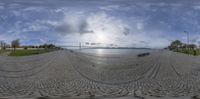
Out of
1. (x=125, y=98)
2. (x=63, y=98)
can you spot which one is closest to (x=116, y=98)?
(x=125, y=98)

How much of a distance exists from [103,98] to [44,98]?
5.13 feet

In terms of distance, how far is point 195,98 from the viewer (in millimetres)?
7953

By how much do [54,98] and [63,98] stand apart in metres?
0.25

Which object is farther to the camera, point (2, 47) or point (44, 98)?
point (2, 47)

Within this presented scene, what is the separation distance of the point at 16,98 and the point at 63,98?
4.23 feet

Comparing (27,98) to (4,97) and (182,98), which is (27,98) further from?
(182,98)

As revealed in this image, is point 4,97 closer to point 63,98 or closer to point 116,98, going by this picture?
point 63,98

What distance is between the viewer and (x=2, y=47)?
13500 centimetres

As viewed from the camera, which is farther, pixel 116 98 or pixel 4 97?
pixel 4 97

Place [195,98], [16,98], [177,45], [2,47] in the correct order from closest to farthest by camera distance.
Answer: [195,98], [16,98], [2,47], [177,45]

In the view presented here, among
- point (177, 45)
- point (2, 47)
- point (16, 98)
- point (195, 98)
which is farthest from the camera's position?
point (177, 45)

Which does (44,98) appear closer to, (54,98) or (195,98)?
(54,98)

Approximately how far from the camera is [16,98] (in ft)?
27.9

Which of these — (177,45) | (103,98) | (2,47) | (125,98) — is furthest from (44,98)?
(177,45)
